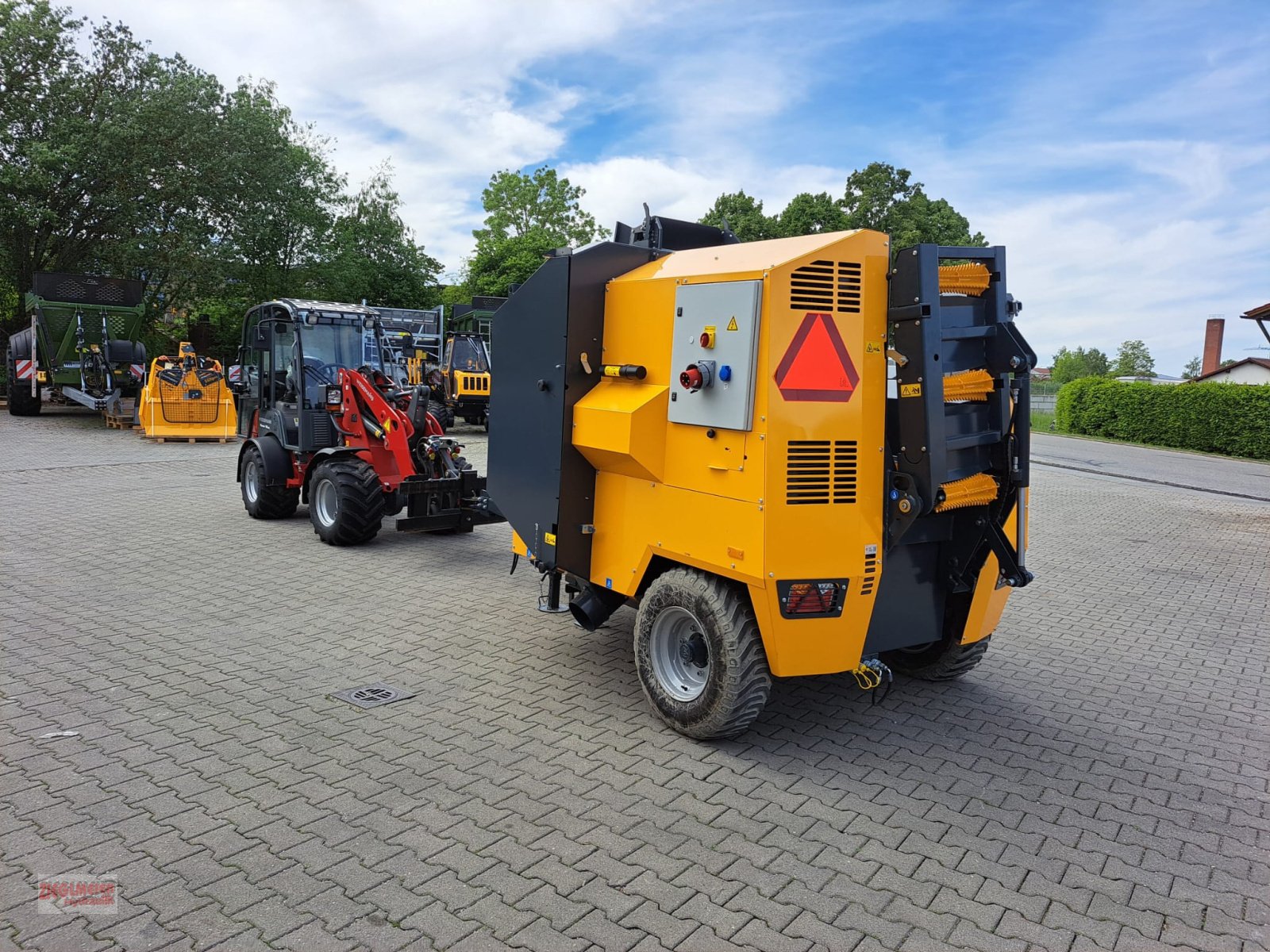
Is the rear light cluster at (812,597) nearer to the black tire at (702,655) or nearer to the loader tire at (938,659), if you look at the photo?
the black tire at (702,655)

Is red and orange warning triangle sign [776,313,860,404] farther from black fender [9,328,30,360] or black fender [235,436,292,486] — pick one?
black fender [9,328,30,360]

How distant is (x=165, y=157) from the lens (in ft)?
74.0

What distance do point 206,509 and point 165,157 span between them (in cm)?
1711

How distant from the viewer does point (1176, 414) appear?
25.9 metres

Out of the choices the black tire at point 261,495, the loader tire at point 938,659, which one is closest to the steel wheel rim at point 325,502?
the black tire at point 261,495

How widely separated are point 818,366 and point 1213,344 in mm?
47441

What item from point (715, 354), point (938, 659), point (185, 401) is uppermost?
point (715, 354)

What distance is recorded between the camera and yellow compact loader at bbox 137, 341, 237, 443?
17422 millimetres

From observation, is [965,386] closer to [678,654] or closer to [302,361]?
[678,654]

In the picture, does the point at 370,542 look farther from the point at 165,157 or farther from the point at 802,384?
the point at 165,157

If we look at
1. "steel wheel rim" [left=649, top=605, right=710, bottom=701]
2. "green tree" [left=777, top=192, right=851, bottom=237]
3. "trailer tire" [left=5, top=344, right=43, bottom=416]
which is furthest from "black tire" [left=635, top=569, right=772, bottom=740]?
"green tree" [left=777, top=192, right=851, bottom=237]

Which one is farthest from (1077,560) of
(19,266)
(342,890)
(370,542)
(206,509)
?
(19,266)

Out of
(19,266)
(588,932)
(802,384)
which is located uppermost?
(19,266)

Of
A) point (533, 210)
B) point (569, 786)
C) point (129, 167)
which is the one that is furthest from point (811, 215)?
point (569, 786)
